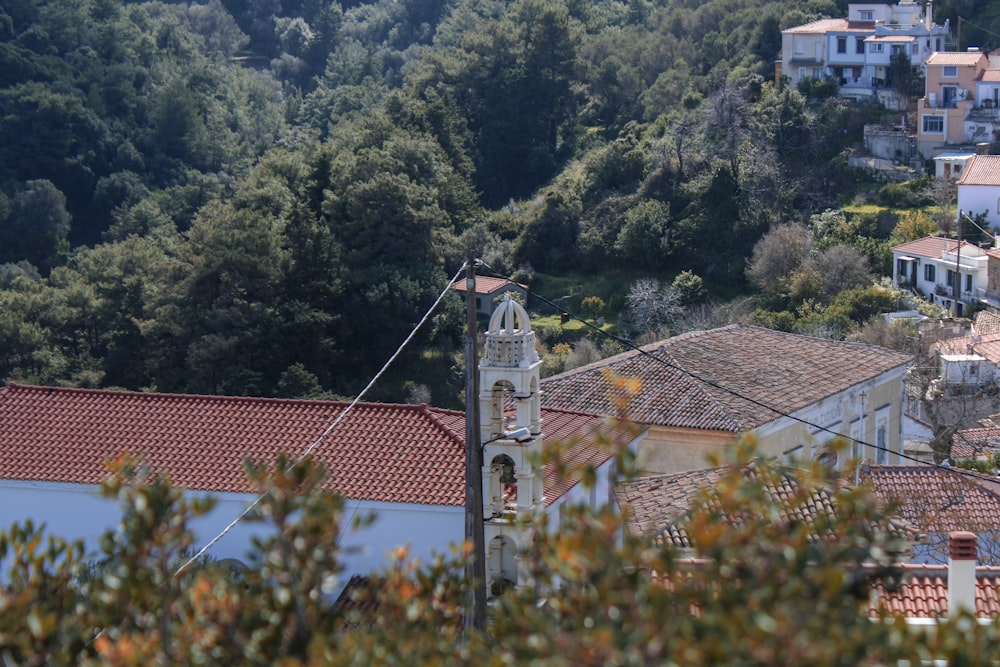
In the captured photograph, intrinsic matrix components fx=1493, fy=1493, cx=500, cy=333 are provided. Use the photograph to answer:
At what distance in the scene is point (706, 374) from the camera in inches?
1049

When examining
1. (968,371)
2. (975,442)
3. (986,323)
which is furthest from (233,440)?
(986,323)

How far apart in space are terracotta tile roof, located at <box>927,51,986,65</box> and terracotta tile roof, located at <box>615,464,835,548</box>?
33748 millimetres

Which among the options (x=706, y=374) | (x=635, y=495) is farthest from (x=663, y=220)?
(x=635, y=495)

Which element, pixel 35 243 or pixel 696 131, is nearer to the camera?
pixel 696 131

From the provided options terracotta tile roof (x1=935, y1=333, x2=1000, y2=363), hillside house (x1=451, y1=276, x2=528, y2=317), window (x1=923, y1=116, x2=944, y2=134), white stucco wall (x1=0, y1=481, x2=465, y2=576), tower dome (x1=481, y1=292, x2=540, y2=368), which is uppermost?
window (x1=923, y1=116, x2=944, y2=134)

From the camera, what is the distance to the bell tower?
53.5ft

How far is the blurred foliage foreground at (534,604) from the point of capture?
22.0 feet

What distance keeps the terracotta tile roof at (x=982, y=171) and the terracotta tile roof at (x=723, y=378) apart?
61.5 feet

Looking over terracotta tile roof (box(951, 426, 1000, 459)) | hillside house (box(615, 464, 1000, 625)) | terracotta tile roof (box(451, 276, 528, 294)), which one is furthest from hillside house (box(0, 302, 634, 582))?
terracotta tile roof (box(451, 276, 528, 294))

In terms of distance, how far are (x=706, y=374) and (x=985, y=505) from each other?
21.6 ft

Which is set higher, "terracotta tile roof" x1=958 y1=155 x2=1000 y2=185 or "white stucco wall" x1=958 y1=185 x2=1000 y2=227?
"terracotta tile roof" x1=958 y1=155 x2=1000 y2=185

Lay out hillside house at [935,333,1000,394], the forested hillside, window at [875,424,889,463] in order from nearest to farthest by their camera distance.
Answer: window at [875,424,889,463], hillside house at [935,333,1000,394], the forested hillside

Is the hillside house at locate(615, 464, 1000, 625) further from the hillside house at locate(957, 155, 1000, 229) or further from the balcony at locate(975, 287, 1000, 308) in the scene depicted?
the hillside house at locate(957, 155, 1000, 229)

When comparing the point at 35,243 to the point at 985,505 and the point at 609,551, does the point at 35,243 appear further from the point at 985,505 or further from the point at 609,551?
the point at 609,551
